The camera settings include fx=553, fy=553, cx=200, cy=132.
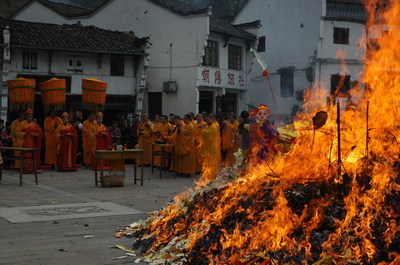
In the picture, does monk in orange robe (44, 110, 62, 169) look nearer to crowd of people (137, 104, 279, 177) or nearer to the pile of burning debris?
crowd of people (137, 104, 279, 177)

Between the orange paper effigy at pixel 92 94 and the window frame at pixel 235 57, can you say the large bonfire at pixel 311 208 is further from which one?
the window frame at pixel 235 57

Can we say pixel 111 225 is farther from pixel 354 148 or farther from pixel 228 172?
pixel 354 148

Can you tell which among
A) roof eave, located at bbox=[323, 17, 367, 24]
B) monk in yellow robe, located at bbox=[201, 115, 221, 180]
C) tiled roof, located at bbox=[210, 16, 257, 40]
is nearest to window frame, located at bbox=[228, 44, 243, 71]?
tiled roof, located at bbox=[210, 16, 257, 40]

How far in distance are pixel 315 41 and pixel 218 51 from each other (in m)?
6.41

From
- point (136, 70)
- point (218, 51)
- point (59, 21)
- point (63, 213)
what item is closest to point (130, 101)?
point (136, 70)

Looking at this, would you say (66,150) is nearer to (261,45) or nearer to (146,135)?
(146,135)

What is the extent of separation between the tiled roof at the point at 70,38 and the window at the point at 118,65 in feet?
2.64

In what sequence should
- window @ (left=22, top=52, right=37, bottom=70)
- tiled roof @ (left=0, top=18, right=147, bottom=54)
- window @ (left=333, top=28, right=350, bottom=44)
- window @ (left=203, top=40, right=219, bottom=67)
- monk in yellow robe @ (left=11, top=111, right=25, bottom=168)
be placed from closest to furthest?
1. monk in yellow robe @ (left=11, top=111, right=25, bottom=168)
2. tiled roof @ (left=0, top=18, right=147, bottom=54)
3. window @ (left=22, top=52, right=37, bottom=70)
4. window @ (left=203, top=40, right=219, bottom=67)
5. window @ (left=333, top=28, right=350, bottom=44)

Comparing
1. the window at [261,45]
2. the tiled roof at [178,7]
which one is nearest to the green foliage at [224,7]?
the window at [261,45]

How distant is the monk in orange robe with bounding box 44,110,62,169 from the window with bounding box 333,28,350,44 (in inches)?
817

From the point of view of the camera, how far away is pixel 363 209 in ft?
20.1

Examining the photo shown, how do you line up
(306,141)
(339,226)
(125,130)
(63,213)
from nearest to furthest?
(339,226) → (306,141) → (63,213) → (125,130)

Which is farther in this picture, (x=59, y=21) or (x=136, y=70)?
(x=59, y=21)

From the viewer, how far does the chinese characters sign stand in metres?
30.4
